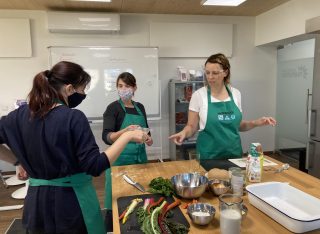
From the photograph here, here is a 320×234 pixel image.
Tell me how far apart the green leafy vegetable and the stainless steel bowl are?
0.11 feet

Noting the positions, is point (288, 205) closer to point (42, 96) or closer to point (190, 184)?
point (190, 184)

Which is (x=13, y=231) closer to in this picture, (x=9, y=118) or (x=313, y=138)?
(x=9, y=118)

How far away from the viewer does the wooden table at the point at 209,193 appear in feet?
3.30

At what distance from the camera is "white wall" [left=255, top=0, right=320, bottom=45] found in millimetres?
3432

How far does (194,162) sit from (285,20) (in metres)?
3.23

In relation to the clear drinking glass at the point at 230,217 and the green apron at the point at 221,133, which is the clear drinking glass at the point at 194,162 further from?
the clear drinking glass at the point at 230,217

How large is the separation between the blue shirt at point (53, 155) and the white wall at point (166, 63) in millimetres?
3195

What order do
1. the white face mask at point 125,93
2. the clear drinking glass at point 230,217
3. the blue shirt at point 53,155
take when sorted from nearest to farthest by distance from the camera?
the clear drinking glass at point 230,217 → the blue shirt at point 53,155 → the white face mask at point 125,93

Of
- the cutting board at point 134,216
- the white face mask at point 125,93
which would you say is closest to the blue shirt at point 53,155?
the cutting board at point 134,216

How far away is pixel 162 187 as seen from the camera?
1322 mm

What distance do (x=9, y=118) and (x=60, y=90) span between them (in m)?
0.25

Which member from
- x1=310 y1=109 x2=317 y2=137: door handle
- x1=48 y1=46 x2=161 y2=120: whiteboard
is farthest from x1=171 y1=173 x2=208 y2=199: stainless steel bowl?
x1=48 y1=46 x2=161 y2=120: whiteboard

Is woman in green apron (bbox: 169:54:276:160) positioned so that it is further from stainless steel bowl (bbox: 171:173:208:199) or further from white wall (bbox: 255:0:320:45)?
white wall (bbox: 255:0:320:45)

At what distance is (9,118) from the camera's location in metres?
1.13
